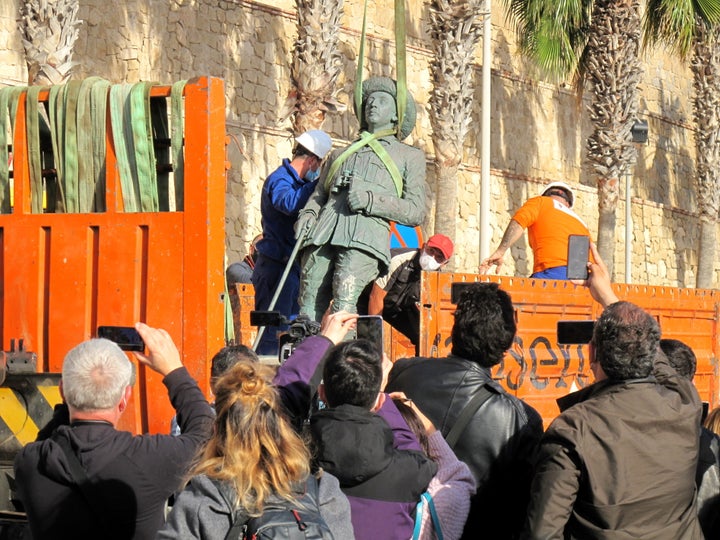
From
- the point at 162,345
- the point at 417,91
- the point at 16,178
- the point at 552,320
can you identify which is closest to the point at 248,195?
the point at 417,91

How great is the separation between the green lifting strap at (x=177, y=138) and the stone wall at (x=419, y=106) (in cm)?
1166

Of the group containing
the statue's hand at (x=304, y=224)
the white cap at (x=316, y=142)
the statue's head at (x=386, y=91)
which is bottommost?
the statue's hand at (x=304, y=224)

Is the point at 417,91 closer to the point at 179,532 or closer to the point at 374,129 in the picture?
the point at 374,129

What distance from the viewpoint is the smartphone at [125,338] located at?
4.50 meters

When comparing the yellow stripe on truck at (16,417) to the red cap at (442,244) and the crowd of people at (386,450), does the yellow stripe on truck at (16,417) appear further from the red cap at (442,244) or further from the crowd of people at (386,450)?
the red cap at (442,244)

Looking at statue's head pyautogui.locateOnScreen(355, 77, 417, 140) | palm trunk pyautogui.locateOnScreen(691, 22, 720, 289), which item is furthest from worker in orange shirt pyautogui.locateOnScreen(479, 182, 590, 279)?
palm trunk pyautogui.locateOnScreen(691, 22, 720, 289)

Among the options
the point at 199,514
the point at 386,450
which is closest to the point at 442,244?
the point at 386,450

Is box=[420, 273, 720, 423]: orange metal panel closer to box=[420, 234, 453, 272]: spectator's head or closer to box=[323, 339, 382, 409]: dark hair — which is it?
box=[420, 234, 453, 272]: spectator's head

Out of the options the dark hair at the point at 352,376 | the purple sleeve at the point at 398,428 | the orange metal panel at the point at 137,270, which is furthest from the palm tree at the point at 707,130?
the dark hair at the point at 352,376

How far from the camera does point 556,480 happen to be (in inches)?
157

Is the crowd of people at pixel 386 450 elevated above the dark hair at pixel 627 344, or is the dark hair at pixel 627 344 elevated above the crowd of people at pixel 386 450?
the dark hair at pixel 627 344

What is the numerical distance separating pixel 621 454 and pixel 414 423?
2.49 ft

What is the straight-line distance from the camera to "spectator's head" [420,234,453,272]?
7.72 meters

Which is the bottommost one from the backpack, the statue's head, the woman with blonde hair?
the backpack
